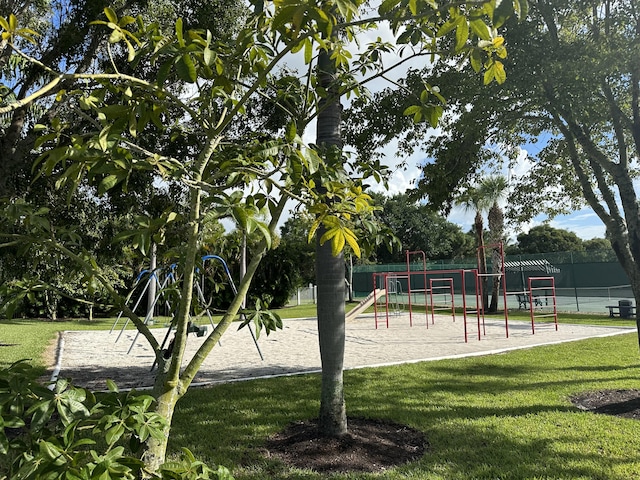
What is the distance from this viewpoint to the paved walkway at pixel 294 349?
834cm

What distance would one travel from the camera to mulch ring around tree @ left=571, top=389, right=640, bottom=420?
5.23m

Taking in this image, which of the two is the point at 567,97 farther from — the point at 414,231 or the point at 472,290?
the point at 414,231

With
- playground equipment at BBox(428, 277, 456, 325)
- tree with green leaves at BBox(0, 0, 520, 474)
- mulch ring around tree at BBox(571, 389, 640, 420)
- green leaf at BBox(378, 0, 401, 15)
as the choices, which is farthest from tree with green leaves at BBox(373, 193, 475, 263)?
green leaf at BBox(378, 0, 401, 15)

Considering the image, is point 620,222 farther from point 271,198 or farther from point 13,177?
point 13,177

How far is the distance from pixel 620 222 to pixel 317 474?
4.86m

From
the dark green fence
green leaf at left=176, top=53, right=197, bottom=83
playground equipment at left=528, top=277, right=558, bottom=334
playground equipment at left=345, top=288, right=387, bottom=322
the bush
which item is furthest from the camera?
the dark green fence

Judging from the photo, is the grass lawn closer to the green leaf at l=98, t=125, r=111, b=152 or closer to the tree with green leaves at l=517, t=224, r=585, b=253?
the green leaf at l=98, t=125, r=111, b=152

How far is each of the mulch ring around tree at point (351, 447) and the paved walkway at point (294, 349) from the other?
3.38 m

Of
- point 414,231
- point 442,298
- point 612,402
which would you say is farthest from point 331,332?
point 414,231

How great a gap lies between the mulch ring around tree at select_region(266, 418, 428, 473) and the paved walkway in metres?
3.38

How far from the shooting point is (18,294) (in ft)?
6.73

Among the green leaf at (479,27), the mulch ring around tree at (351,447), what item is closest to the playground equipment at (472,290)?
the mulch ring around tree at (351,447)

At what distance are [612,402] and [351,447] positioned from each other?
3.52m

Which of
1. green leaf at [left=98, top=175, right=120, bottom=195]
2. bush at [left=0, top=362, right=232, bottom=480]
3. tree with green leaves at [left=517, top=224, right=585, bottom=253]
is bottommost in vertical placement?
bush at [left=0, top=362, right=232, bottom=480]
